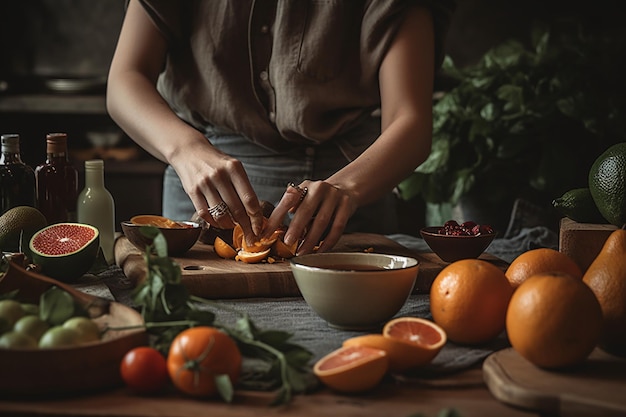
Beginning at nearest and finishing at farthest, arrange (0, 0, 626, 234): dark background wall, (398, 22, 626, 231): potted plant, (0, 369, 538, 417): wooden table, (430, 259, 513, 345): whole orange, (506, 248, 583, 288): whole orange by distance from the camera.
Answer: (0, 369, 538, 417): wooden table < (430, 259, 513, 345): whole orange < (506, 248, 583, 288): whole orange < (398, 22, 626, 231): potted plant < (0, 0, 626, 234): dark background wall

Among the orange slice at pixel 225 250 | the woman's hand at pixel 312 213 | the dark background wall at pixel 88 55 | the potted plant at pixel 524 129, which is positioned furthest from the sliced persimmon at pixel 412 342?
the dark background wall at pixel 88 55

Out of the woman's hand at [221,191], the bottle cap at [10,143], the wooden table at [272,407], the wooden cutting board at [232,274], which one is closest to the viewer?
the wooden table at [272,407]

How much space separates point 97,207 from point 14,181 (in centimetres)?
17

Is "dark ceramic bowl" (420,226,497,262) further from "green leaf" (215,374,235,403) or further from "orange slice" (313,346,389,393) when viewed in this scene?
"green leaf" (215,374,235,403)

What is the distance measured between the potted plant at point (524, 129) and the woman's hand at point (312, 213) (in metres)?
1.37

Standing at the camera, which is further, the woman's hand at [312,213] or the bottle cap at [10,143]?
Answer: the bottle cap at [10,143]

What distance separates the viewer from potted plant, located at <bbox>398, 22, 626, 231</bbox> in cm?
279

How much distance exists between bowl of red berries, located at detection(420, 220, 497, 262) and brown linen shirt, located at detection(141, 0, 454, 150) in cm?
49

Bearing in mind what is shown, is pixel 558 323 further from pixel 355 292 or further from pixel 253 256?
pixel 253 256

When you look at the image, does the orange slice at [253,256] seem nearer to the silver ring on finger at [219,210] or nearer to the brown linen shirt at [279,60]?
the silver ring on finger at [219,210]

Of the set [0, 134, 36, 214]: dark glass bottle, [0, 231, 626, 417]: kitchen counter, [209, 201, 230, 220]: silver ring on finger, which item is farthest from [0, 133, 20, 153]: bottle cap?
[0, 231, 626, 417]: kitchen counter

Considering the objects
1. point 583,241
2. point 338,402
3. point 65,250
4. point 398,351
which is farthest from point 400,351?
point 65,250

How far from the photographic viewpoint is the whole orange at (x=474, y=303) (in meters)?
1.03

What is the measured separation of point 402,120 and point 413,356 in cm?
91
